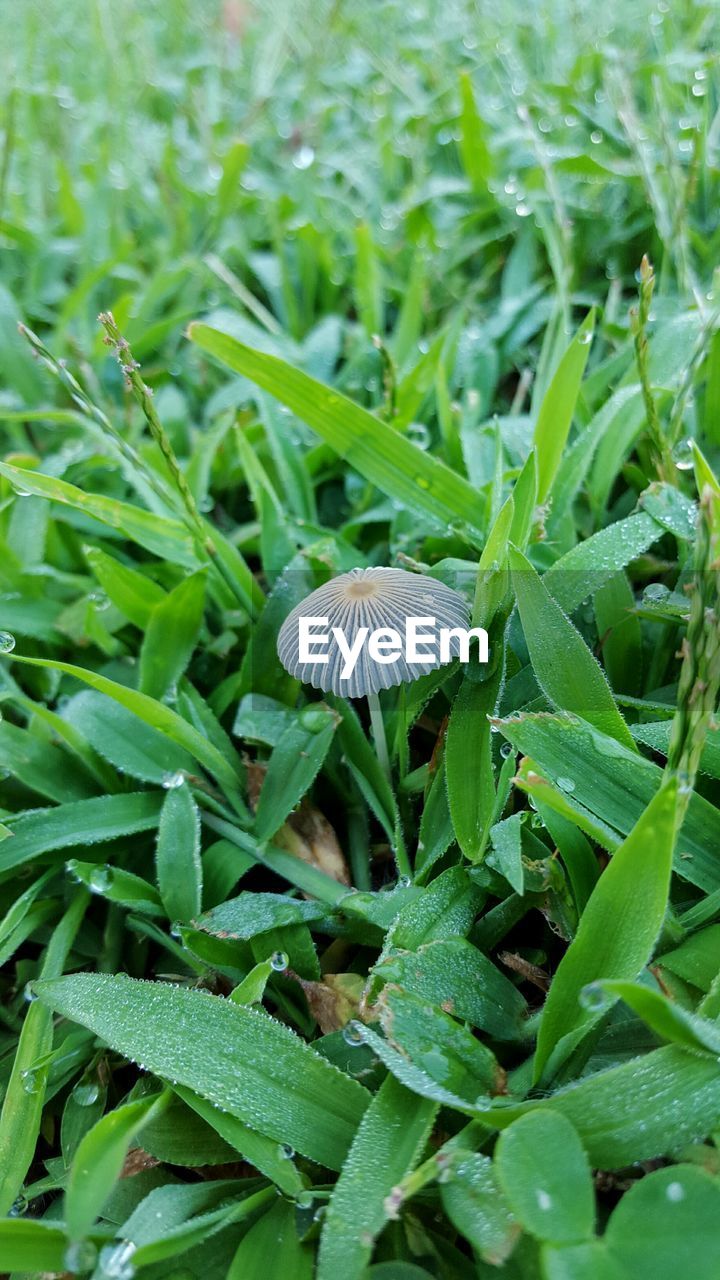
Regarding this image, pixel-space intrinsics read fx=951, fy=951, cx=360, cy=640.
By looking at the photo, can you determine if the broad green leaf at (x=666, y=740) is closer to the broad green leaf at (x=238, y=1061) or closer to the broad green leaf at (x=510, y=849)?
the broad green leaf at (x=510, y=849)

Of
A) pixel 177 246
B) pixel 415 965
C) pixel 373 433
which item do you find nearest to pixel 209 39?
pixel 177 246

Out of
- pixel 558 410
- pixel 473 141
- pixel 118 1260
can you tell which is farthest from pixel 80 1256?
pixel 473 141

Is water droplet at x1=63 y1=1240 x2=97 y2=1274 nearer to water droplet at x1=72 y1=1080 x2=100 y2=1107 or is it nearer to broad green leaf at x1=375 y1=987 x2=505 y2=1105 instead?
water droplet at x1=72 y1=1080 x2=100 y2=1107

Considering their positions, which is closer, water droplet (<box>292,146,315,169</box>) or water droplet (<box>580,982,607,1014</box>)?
water droplet (<box>580,982,607,1014</box>)

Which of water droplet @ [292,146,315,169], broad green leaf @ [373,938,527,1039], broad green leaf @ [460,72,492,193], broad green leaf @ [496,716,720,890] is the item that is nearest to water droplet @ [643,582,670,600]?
broad green leaf @ [496,716,720,890]

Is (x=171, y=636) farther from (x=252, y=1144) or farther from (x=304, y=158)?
(x=304, y=158)

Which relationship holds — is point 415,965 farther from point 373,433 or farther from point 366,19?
point 366,19

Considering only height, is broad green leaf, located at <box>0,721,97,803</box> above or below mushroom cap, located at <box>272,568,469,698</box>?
below
